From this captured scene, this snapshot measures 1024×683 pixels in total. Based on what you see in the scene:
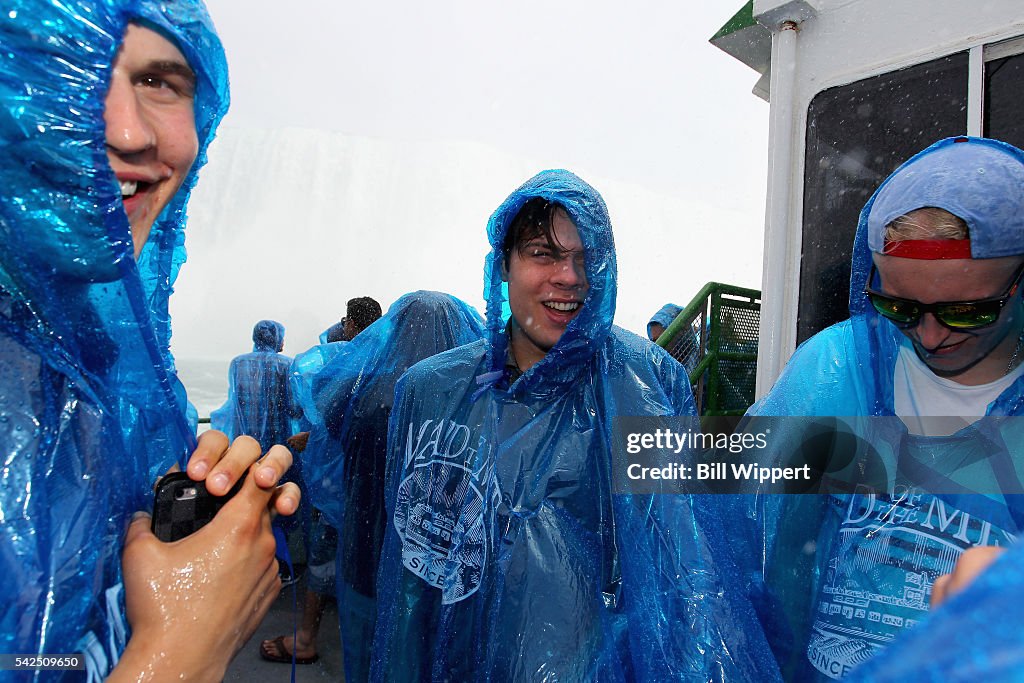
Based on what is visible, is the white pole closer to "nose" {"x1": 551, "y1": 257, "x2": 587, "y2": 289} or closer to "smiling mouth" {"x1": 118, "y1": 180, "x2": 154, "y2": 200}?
"nose" {"x1": 551, "y1": 257, "x2": 587, "y2": 289}

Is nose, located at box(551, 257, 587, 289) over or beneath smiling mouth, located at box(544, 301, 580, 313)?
over

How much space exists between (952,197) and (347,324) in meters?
3.00

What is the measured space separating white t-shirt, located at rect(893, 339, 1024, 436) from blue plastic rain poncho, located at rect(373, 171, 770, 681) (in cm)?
42

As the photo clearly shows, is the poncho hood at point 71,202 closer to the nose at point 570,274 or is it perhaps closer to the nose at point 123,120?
the nose at point 123,120

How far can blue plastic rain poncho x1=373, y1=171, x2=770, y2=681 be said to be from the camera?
1.11 meters

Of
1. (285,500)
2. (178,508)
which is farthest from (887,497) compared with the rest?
(178,508)

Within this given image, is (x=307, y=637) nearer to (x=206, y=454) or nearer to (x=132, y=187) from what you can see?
(x=206, y=454)

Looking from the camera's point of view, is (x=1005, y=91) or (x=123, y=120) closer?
(x=123, y=120)

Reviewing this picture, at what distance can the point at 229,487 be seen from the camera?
0.76 m

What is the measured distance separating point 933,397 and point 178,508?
1.26 meters

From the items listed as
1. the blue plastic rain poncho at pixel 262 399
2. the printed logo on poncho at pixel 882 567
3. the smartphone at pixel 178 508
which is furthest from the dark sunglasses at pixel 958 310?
the blue plastic rain poncho at pixel 262 399

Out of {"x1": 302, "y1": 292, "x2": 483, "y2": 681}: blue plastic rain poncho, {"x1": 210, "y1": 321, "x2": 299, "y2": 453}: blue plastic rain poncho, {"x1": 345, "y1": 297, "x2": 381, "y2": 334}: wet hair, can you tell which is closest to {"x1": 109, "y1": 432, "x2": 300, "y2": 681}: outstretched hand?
{"x1": 302, "y1": 292, "x2": 483, "y2": 681}: blue plastic rain poncho

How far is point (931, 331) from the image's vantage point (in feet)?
3.65

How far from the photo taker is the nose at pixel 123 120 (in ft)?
2.35
